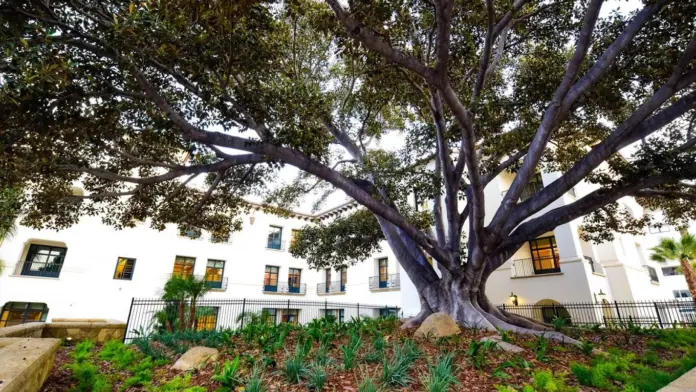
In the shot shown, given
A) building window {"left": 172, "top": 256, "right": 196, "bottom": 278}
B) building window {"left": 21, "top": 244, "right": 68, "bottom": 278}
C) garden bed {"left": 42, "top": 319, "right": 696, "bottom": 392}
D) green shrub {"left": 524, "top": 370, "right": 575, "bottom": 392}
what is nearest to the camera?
green shrub {"left": 524, "top": 370, "right": 575, "bottom": 392}

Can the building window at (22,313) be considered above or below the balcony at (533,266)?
below

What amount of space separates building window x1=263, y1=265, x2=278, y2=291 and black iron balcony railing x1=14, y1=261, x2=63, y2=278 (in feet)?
39.2

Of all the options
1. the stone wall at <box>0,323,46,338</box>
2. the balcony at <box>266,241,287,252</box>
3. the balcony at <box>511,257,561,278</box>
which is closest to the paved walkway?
the stone wall at <box>0,323,46,338</box>

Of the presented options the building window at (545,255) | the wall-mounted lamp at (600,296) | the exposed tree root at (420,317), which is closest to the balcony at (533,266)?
the building window at (545,255)

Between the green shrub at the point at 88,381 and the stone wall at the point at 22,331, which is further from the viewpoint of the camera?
the stone wall at the point at 22,331

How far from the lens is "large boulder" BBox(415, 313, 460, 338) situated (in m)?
7.05

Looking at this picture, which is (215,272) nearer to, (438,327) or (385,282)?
(385,282)

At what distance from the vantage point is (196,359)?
213 inches

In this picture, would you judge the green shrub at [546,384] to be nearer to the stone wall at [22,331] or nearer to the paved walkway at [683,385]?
the paved walkway at [683,385]

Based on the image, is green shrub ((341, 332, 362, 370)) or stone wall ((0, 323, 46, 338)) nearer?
green shrub ((341, 332, 362, 370))

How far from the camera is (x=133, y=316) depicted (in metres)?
17.2

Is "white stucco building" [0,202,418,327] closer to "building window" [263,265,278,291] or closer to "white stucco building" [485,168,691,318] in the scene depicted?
"building window" [263,265,278,291]

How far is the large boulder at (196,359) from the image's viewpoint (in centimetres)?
523

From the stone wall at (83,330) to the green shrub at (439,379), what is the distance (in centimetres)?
884
